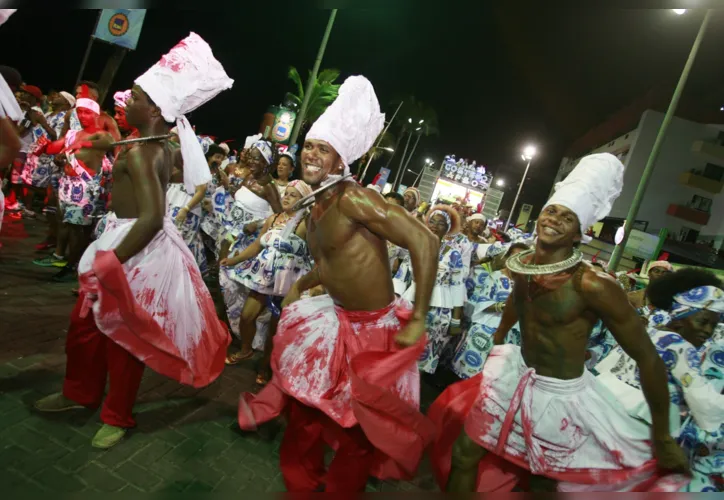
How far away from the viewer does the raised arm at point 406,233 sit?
246cm

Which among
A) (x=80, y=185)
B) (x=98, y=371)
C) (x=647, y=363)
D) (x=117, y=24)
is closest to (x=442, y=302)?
(x=647, y=363)

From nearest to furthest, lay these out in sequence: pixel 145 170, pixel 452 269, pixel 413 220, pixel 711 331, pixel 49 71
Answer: pixel 413 220 → pixel 145 170 → pixel 711 331 → pixel 452 269 → pixel 49 71

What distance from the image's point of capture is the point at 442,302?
582 cm

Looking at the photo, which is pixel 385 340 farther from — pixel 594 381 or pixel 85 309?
pixel 85 309

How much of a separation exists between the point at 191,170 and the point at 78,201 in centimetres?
367

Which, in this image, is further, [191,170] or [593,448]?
[191,170]

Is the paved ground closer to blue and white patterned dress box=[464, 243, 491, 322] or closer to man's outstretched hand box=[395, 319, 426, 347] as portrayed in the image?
man's outstretched hand box=[395, 319, 426, 347]

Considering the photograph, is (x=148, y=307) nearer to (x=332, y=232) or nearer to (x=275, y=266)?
(x=332, y=232)

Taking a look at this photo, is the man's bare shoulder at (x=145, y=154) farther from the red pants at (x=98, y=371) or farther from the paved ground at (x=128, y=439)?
the paved ground at (x=128, y=439)

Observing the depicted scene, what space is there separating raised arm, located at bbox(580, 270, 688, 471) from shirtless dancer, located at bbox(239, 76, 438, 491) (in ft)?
3.31

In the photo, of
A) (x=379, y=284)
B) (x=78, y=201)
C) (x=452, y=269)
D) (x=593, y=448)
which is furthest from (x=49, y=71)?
(x=593, y=448)

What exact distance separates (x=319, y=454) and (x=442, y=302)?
3328 mm

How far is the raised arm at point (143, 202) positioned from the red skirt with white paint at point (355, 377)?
0.98m

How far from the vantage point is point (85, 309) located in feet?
9.38
